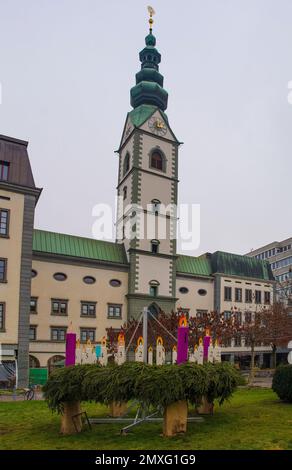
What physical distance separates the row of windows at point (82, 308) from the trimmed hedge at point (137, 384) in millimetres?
26140

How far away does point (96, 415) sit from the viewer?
55.8 ft

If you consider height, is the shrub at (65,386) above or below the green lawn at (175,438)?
above

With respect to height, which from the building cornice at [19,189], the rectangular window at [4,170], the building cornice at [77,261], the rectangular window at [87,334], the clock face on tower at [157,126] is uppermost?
the clock face on tower at [157,126]

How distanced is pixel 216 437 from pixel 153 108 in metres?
42.9

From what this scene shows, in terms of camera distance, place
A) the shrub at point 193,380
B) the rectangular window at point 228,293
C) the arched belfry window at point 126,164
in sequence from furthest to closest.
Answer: the rectangular window at point 228,293 < the arched belfry window at point 126,164 < the shrub at point 193,380

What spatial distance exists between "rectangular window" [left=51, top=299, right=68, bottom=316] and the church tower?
649cm

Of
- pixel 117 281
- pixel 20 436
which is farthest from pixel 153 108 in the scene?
pixel 20 436

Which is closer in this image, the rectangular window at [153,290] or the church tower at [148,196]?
the church tower at [148,196]

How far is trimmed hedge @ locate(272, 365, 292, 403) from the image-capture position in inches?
732

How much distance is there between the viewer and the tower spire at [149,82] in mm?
50906

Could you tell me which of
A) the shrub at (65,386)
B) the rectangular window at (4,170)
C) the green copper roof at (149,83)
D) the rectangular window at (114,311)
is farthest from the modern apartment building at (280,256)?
the shrub at (65,386)

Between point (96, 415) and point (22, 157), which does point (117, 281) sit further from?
point (96, 415)

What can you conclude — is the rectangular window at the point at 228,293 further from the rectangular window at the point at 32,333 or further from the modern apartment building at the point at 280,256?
the modern apartment building at the point at 280,256

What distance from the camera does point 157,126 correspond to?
49.0 meters
